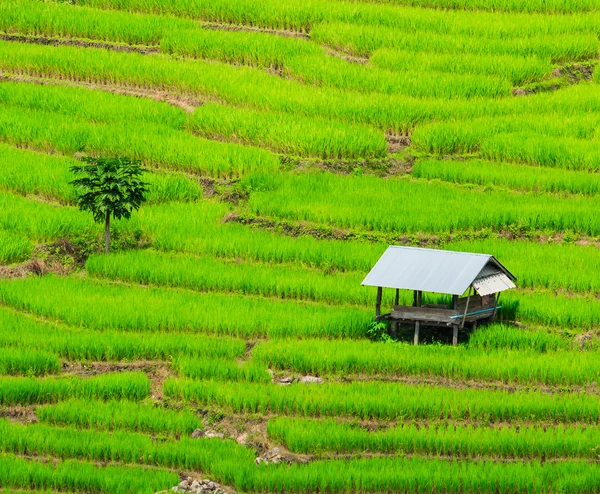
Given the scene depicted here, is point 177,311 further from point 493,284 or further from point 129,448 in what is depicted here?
point 493,284

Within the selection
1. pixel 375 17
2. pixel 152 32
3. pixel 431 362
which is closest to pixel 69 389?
pixel 431 362

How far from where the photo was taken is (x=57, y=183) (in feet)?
83.7

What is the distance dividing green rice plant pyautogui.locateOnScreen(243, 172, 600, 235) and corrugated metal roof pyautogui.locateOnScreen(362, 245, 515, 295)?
309cm

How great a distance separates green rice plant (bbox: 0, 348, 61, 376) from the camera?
19969mm

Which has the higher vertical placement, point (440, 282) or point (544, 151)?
point (544, 151)

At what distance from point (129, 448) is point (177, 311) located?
3914 mm

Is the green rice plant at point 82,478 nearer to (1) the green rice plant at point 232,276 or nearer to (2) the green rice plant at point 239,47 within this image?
(1) the green rice plant at point 232,276

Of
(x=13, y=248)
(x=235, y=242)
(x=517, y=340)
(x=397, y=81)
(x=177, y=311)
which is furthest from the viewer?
(x=397, y=81)

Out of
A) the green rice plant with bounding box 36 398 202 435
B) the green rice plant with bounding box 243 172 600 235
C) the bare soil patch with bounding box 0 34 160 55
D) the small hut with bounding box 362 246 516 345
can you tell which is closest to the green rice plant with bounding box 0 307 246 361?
the green rice plant with bounding box 36 398 202 435

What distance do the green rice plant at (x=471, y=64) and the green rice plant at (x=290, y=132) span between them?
8.65 ft

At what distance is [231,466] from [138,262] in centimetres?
639

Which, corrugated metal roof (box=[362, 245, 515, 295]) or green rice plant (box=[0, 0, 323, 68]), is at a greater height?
green rice plant (box=[0, 0, 323, 68])

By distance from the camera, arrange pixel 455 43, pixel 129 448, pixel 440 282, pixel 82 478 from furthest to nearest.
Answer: pixel 455 43
pixel 440 282
pixel 129 448
pixel 82 478

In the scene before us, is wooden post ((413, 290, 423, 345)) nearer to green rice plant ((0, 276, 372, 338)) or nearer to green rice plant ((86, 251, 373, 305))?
green rice plant ((0, 276, 372, 338))
